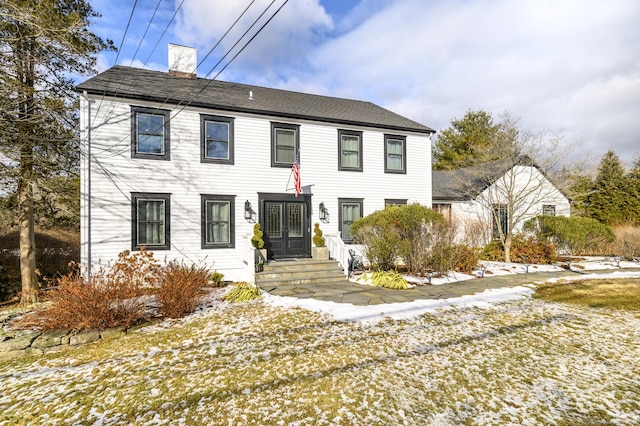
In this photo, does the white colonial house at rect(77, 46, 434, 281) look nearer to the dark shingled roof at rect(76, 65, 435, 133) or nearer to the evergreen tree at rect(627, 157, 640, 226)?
the dark shingled roof at rect(76, 65, 435, 133)

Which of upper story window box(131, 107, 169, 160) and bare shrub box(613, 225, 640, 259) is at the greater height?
upper story window box(131, 107, 169, 160)

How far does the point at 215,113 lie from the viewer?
395 inches

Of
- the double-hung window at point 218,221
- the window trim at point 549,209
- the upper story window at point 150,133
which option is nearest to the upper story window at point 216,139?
the upper story window at point 150,133

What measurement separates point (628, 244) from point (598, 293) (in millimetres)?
9002

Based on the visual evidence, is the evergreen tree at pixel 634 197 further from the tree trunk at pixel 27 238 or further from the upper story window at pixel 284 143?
the tree trunk at pixel 27 238

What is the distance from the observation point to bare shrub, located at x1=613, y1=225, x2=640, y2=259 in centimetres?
1333

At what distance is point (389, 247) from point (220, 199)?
5838 mm

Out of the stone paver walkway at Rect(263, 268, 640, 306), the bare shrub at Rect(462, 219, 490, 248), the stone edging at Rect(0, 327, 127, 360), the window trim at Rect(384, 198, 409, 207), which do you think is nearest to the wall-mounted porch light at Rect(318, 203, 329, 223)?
the window trim at Rect(384, 198, 409, 207)

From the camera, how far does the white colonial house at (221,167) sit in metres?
8.78

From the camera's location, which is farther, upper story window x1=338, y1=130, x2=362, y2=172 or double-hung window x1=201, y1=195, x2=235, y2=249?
upper story window x1=338, y1=130, x2=362, y2=172

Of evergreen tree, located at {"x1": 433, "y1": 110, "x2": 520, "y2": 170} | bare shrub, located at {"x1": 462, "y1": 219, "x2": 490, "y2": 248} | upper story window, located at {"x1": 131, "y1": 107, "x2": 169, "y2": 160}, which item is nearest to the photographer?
upper story window, located at {"x1": 131, "y1": 107, "x2": 169, "y2": 160}

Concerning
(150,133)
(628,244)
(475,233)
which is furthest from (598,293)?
(150,133)

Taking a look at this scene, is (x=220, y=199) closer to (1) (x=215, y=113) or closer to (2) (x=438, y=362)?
(1) (x=215, y=113)

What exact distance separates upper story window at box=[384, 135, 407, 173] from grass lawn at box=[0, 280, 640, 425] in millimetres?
7911
